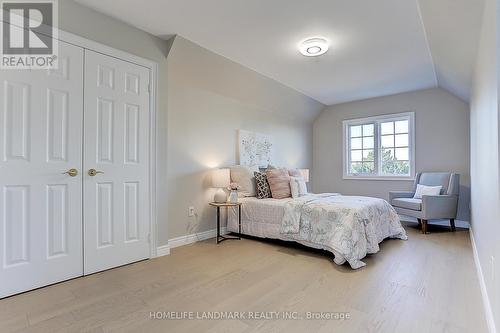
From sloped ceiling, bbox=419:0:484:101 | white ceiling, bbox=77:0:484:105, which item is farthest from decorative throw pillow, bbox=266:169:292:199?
sloped ceiling, bbox=419:0:484:101

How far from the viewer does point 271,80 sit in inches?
169

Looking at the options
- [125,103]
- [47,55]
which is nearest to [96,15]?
[47,55]

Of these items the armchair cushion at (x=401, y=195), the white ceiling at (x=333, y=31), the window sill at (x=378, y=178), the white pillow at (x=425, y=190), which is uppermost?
the white ceiling at (x=333, y=31)

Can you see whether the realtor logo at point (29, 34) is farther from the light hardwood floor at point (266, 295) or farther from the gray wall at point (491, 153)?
the gray wall at point (491, 153)

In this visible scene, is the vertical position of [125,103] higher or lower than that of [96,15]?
lower

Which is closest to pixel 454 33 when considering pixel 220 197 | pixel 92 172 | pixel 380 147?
pixel 220 197

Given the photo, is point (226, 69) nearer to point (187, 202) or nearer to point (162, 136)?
point (162, 136)

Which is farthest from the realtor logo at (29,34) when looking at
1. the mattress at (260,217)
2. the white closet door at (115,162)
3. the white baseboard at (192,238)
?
the mattress at (260,217)

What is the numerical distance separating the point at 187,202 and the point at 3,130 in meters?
1.99

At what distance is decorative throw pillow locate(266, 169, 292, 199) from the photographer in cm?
383

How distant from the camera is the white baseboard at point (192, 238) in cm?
335

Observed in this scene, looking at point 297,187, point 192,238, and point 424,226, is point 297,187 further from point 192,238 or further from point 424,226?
point 424,226

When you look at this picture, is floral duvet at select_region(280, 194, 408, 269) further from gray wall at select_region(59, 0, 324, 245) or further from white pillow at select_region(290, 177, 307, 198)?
gray wall at select_region(59, 0, 324, 245)

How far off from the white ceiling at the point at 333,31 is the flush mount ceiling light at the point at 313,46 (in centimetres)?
8
